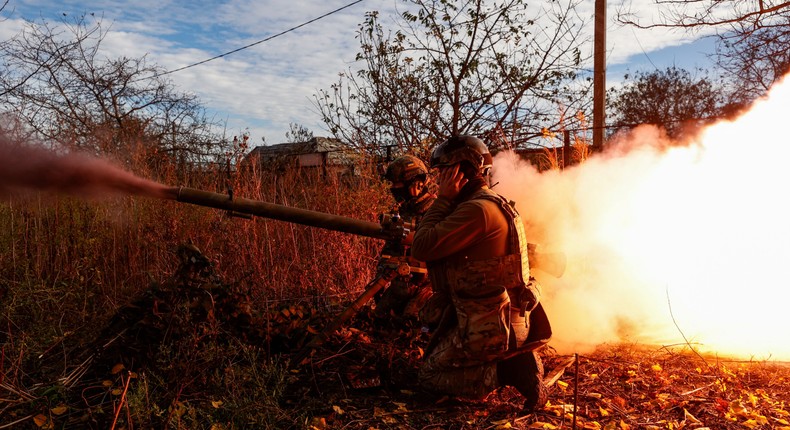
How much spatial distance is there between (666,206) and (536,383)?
4286mm

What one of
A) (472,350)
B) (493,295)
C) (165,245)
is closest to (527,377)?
(472,350)

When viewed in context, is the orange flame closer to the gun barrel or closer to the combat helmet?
the gun barrel

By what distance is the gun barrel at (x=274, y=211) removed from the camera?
5.16 meters

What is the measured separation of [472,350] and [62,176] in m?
3.82

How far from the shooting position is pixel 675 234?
7719 mm

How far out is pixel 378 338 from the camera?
217 inches

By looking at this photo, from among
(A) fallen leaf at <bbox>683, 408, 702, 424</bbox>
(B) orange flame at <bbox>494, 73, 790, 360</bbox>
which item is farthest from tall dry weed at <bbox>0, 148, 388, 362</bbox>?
(A) fallen leaf at <bbox>683, 408, 702, 424</bbox>

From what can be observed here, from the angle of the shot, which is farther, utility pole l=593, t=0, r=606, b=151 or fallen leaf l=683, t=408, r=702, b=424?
utility pole l=593, t=0, r=606, b=151

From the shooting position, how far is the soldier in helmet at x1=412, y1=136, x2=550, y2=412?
4324mm

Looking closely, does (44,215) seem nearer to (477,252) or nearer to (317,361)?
(317,361)

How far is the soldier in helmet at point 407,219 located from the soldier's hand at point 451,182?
1.16m

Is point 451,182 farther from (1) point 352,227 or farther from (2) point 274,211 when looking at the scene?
(2) point 274,211

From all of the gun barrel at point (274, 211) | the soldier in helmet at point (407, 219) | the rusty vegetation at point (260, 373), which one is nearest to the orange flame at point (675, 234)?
the rusty vegetation at point (260, 373)

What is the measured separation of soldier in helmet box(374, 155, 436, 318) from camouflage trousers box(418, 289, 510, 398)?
1298 millimetres
